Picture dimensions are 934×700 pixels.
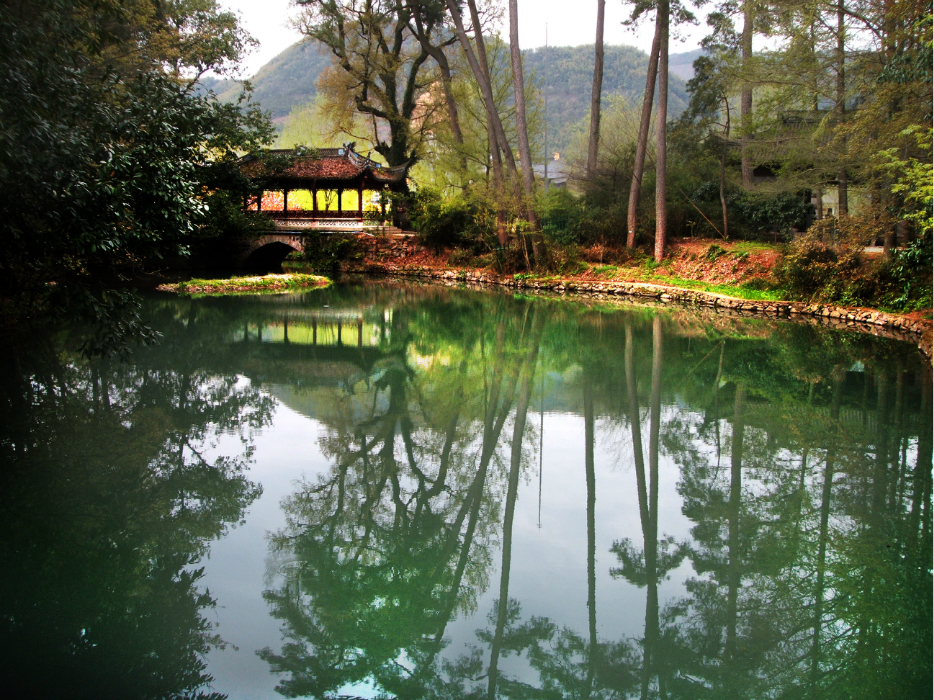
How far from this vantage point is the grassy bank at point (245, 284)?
20.0 meters

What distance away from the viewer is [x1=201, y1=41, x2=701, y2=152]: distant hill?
7256 centimetres

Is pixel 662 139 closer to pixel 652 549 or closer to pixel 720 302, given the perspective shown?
pixel 720 302

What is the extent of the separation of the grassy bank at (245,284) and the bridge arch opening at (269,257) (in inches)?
246

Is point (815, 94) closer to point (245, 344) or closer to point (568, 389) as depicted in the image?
point (568, 389)

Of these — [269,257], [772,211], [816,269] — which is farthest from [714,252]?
[269,257]

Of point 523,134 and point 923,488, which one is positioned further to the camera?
point 523,134

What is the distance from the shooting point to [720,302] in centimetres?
1694

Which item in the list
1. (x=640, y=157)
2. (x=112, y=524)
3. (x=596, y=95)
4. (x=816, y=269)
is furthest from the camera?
(x=596, y=95)

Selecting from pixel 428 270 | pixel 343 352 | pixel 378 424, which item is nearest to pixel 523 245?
pixel 428 270

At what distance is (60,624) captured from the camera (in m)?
3.65

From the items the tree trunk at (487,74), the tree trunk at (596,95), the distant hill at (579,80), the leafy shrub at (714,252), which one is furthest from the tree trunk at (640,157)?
the distant hill at (579,80)

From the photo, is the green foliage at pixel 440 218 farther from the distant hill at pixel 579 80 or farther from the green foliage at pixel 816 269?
the distant hill at pixel 579 80

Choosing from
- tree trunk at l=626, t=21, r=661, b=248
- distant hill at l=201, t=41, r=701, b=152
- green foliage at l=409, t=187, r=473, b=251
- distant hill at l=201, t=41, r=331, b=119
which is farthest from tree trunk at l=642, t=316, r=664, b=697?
distant hill at l=201, t=41, r=331, b=119

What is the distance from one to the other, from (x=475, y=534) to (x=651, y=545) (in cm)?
116
